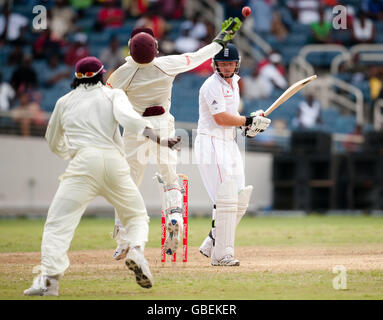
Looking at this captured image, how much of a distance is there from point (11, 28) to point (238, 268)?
16818mm

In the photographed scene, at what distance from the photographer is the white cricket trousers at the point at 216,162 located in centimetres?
1034

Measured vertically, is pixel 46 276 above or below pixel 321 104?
below

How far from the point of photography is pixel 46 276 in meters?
7.98

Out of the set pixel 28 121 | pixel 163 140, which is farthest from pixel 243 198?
pixel 28 121

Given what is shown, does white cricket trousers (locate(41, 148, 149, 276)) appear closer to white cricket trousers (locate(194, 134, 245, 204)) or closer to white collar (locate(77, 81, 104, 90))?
white collar (locate(77, 81, 104, 90))

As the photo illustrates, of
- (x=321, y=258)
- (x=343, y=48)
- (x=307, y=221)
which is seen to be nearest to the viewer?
(x=321, y=258)

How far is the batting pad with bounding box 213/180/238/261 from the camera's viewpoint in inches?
398

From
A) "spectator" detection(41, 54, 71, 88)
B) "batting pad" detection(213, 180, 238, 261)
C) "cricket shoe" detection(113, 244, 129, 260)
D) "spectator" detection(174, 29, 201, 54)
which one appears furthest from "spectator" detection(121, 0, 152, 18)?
"batting pad" detection(213, 180, 238, 261)

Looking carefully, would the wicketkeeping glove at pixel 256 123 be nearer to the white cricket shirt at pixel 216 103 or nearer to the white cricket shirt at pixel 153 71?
the white cricket shirt at pixel 216 103

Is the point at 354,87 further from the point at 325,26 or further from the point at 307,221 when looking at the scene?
the point at 307,221

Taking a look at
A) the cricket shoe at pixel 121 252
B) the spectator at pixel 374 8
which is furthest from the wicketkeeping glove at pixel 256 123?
the spectator at pixel 374 8

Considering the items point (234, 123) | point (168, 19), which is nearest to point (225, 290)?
point (234, 123)

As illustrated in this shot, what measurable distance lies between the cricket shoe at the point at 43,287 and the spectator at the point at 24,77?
1527cm

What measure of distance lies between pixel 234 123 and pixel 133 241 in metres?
2.62
